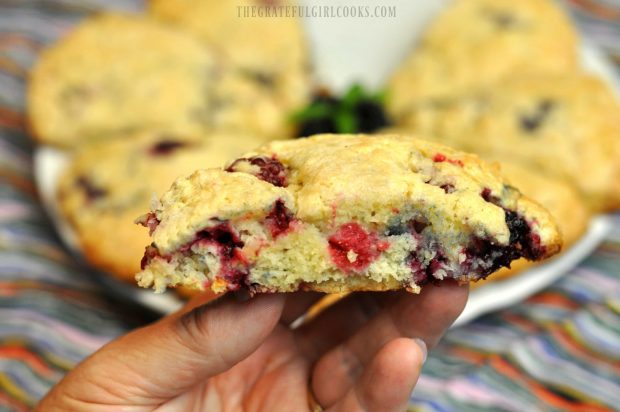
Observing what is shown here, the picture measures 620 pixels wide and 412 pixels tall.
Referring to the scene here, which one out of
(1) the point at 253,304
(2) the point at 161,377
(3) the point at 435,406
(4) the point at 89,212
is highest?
(1) the point at 253,304

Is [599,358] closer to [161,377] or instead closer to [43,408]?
[161,377]

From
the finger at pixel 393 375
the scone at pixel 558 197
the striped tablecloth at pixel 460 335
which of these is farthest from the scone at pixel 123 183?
the finger at pixel 393 375

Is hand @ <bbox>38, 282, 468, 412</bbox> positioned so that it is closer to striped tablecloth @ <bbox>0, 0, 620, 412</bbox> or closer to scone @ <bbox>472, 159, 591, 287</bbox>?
striped tablecloth @ <bbox>0, 0, 620, 412</bbox>

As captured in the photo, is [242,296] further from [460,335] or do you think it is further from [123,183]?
[123,183]

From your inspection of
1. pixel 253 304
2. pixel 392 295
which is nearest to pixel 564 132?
pixel 392 295

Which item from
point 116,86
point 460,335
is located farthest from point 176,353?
point 116,86

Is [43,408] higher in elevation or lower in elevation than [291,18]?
lower

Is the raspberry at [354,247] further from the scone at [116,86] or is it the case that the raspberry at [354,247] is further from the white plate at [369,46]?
the white plate at [369,46]
